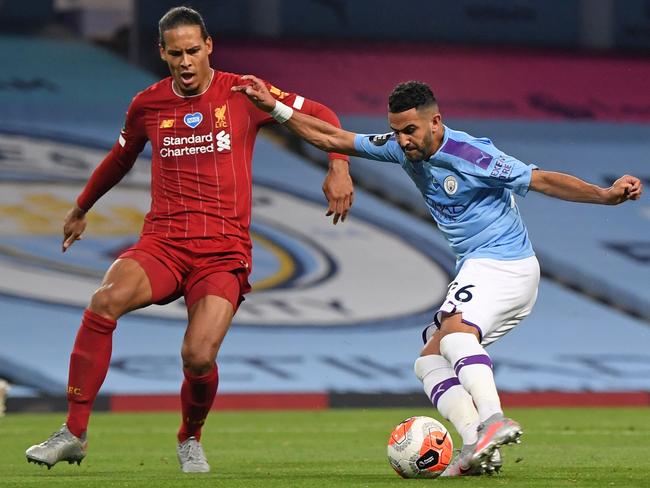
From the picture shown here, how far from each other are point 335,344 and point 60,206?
4.11 metres

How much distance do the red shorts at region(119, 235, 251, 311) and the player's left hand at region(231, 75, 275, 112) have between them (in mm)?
782

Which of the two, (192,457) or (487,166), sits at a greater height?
(487,166)

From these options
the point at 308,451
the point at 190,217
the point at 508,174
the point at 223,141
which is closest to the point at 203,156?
the point at 223,141

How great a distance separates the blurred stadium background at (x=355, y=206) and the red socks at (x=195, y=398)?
7.35 m

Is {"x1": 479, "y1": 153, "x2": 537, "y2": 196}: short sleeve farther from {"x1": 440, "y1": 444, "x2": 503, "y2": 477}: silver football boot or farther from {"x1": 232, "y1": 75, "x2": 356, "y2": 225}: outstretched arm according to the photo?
{"x1": 440, "y1": 444, "x2": 503, "y2": 477}: silver football boot

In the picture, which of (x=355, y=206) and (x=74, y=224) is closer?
(x=74, y=224)

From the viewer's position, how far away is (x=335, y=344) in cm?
1647

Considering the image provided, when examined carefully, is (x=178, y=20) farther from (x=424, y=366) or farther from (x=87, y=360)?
(x=424, y=366)

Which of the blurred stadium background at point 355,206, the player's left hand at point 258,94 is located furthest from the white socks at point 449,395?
the blurred stadium background at point 355,206

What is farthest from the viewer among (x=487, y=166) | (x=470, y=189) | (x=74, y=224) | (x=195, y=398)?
(x=74, y=224)

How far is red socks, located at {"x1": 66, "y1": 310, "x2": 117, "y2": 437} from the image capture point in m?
7.09

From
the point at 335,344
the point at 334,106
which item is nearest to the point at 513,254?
the point at 335,344

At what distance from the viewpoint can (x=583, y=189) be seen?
6559 millimetres

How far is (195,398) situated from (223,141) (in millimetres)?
1313
